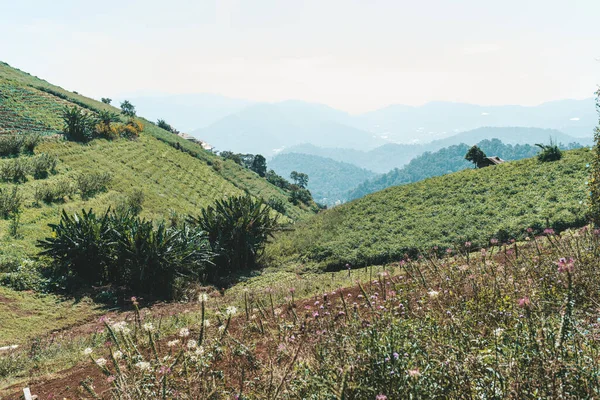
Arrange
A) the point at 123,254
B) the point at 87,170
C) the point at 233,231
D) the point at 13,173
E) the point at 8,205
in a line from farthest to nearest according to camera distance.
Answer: the point at 87,170 < the point at 13,173 < the point at 8,205 < the point at 233,231 < the point at 123,254

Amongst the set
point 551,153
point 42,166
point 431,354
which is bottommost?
point 431,354

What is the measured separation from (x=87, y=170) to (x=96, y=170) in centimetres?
90

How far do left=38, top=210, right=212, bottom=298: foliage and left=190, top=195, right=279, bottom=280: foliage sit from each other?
2305 mm

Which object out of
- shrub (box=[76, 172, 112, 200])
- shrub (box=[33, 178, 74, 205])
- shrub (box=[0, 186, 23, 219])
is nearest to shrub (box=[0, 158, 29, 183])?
shrub (box=[33, 178, 74, 205])

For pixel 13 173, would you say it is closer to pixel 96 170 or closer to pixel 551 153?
pixel 96 170

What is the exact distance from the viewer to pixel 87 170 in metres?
27.8

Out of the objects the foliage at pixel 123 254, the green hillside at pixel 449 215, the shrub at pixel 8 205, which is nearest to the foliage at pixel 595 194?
the green hillside at pixel 449 215

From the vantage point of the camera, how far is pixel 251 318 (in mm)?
5344

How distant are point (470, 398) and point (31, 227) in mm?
17817

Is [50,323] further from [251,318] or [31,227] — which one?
[31,227]

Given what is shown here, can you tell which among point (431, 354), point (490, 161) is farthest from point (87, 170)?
point (490, 161)

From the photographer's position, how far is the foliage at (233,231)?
1364cm

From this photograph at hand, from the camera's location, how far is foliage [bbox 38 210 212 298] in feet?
33.3

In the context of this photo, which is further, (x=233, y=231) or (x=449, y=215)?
(x=449, y=215)
